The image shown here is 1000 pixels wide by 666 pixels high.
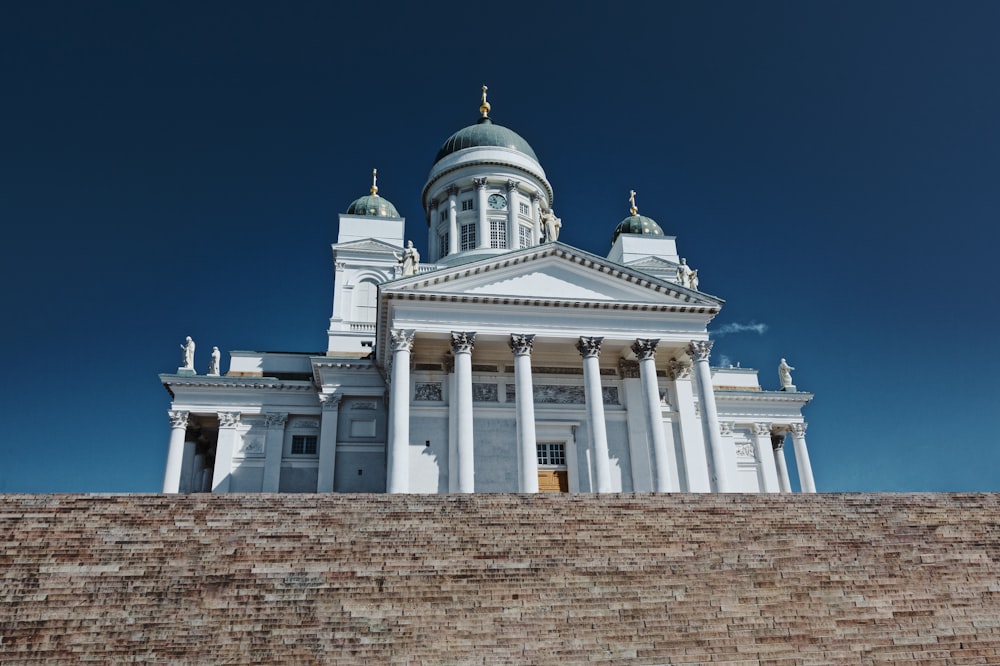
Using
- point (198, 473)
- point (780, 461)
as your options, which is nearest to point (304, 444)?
point (198, 473)

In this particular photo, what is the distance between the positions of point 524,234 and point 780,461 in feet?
53.7

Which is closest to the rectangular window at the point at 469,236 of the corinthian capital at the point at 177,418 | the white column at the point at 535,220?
the white column at the point at 535,220

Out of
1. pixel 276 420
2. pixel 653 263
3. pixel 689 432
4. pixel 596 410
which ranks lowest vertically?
pixel 596 410

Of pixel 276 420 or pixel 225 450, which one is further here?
pixel 276 420

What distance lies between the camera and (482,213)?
3578 centimetres

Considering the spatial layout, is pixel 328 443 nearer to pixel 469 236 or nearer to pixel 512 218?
pixel 469 236

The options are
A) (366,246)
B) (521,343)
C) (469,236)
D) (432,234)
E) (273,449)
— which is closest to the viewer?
(521,343)

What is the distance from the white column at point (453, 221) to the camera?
35688 millimetres

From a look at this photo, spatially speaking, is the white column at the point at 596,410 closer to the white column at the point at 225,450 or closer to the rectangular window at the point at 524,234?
the rectangular window at the point at 524,234

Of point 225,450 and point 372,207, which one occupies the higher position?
point 372,207

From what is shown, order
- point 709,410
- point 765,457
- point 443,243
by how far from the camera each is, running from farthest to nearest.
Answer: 1. point 443,243
2. point 765,457
3. point 709,410

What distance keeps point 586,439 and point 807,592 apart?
15.2 m

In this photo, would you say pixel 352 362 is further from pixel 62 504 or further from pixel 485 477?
pixel 62 504

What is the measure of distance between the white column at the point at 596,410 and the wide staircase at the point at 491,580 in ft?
27.6
